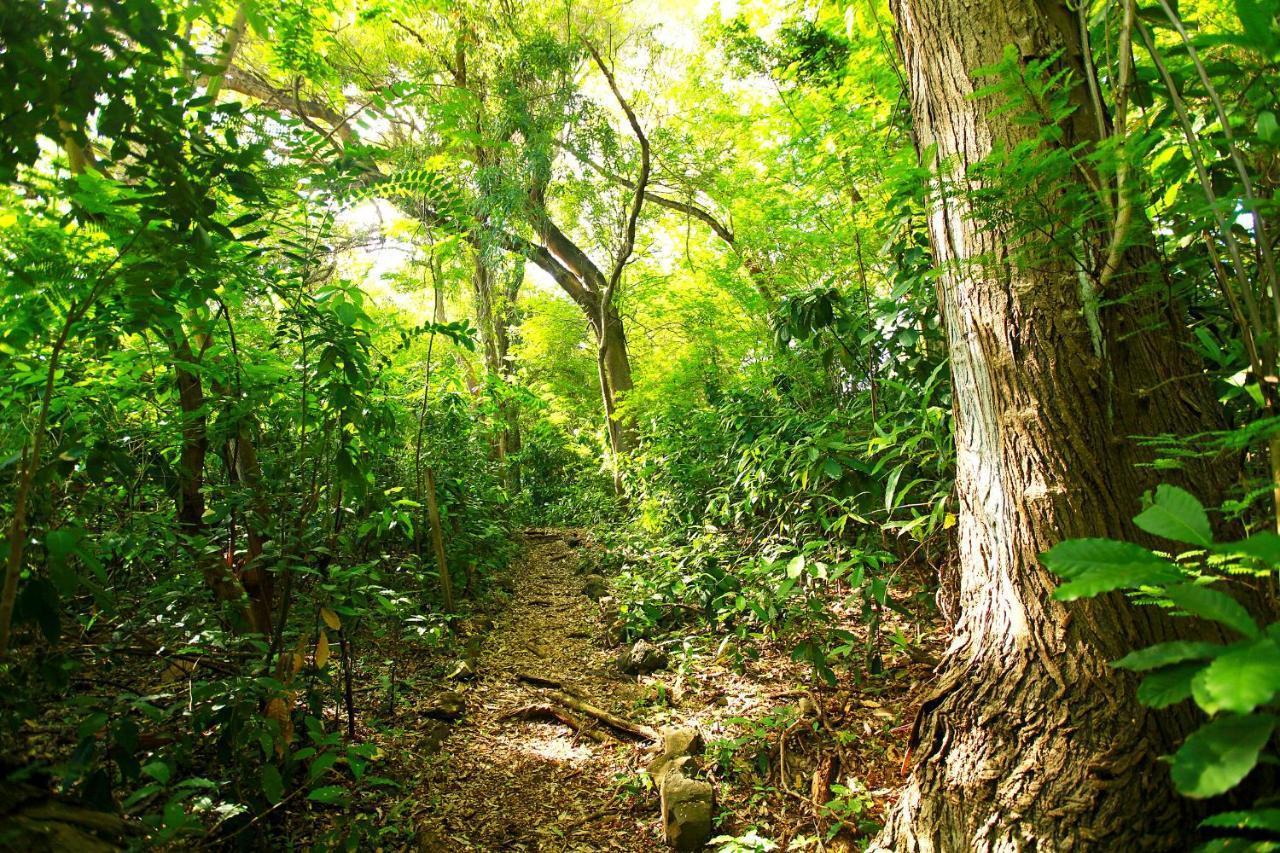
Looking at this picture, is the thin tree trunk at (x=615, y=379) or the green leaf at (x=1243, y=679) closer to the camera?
the green leaf at (x=1243, y=679)

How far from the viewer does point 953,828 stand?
166 centimetres

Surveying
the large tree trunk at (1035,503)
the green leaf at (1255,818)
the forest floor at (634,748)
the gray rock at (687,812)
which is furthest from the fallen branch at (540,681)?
the green leaf at (1255,818)

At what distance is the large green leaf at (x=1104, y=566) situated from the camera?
2.43 feet

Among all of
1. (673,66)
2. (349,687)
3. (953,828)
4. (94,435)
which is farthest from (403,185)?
(673,66)

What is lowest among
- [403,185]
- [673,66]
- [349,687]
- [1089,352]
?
[349,687]

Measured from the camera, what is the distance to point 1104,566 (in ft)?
2.61

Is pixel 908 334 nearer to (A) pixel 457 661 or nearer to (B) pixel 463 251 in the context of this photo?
(A) pixel 457 661

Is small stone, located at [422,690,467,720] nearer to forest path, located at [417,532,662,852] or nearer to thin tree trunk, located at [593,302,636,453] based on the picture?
forest path, located at [417,532,662,852]

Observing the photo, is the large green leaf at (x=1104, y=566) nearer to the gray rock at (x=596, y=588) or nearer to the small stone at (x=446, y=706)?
the small stone at (x=446, y=706)

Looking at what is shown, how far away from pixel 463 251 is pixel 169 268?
6.35m

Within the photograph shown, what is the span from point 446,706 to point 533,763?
25.8 inches

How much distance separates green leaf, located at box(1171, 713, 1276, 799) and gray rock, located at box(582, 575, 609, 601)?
5.20 m

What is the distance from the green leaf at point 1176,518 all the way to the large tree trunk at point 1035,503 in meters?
0.75

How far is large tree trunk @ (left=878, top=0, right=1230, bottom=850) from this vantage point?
1.49m
